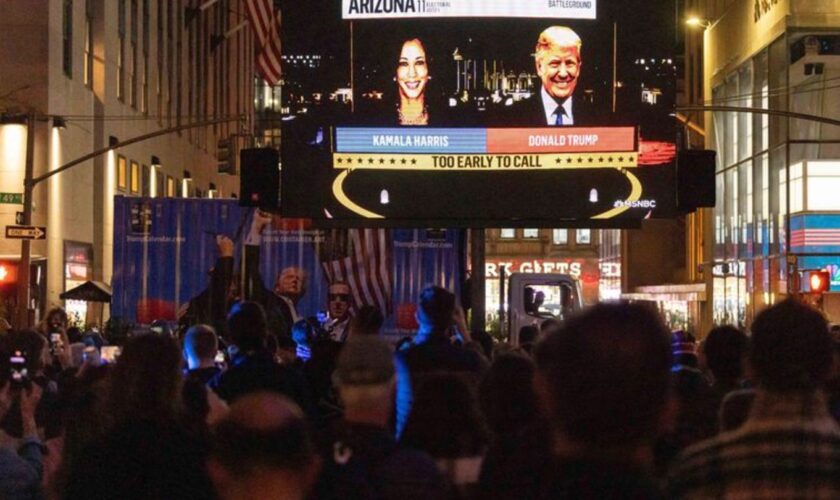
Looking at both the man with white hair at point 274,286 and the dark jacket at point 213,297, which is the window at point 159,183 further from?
the man with white hair at point 274,286

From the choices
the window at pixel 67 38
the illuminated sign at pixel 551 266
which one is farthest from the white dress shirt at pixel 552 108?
the illuminated sign at pixel 551 266

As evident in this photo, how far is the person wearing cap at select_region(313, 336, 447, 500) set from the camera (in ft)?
14.1

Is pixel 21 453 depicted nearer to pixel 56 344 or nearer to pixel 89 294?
pixel 56 344

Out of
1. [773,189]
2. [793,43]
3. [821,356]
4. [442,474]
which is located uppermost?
[793,43]

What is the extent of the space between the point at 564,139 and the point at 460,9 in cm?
224

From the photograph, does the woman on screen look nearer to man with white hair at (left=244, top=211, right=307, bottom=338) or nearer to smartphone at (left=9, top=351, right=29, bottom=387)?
man with white hair at (left=244, top=211, right=307, bottom=338)

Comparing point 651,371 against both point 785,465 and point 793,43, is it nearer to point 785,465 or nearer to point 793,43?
point 785,465

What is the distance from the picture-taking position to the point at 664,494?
3156mm

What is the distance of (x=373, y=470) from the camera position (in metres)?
4.42

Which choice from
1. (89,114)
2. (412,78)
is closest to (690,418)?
(412,78)

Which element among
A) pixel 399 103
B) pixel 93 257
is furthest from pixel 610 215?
pixel 93 257

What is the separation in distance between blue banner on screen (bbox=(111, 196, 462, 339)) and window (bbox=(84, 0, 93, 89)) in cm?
A: 2170

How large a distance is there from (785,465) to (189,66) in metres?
59.8

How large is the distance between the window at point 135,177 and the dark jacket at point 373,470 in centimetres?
4465
